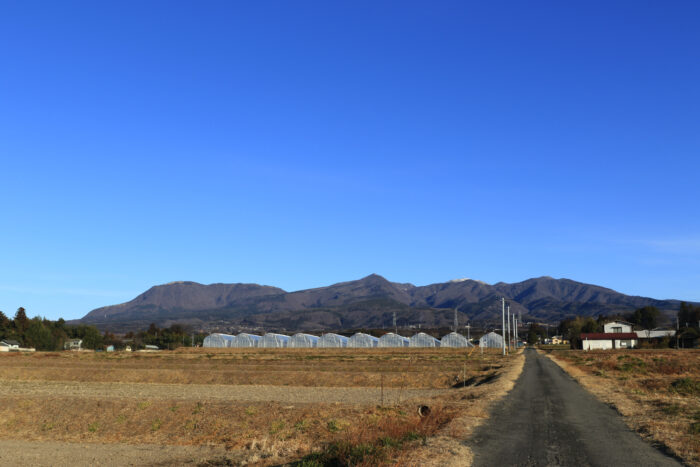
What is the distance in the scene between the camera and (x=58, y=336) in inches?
6240

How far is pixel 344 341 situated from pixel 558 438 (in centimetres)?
14177

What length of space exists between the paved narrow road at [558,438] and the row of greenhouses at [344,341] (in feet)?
404

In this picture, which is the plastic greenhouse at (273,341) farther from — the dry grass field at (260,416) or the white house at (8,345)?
the dry grass field at (260,416)

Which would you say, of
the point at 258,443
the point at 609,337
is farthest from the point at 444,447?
the point at 609,337

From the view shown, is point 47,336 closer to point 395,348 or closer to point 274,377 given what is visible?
point 395,348

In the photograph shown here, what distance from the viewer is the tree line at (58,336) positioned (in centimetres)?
14888

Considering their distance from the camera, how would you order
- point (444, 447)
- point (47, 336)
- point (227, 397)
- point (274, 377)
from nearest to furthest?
1. point (444, 447)
2. point (227, 397)
3. point (274, 377)
4. point (47, 336)

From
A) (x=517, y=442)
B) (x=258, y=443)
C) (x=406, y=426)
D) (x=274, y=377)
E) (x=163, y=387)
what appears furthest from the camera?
(x=274, y=377)

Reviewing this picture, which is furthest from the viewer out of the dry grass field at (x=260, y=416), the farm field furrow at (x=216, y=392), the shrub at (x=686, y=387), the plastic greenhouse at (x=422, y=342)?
the plastic greenhouse at (x=422, y=342)

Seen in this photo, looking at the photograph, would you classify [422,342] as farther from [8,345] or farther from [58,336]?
[8,345]

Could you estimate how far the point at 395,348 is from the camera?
495ft

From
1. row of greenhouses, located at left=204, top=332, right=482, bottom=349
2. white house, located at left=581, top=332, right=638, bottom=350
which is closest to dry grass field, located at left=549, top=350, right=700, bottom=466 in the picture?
white house, located at left=581, top=332, right=638, bottom=350

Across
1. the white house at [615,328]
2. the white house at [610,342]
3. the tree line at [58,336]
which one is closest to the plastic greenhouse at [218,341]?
the tree line at [58,336]

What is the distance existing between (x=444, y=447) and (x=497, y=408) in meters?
11.4
